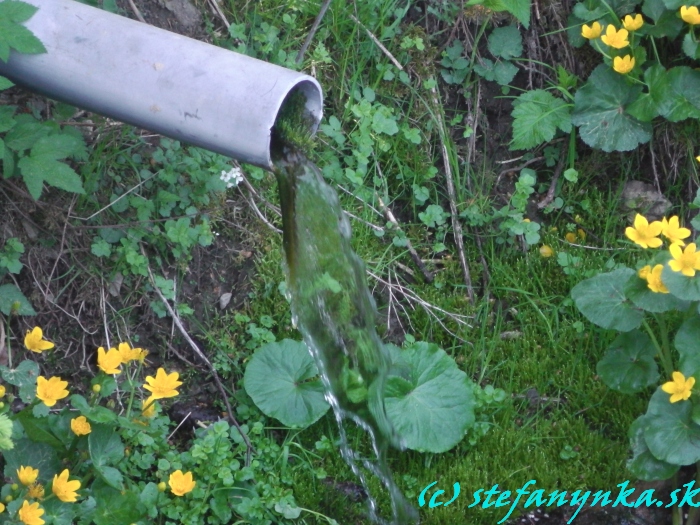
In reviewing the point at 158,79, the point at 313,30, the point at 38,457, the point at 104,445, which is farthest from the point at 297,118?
the point at 38,457

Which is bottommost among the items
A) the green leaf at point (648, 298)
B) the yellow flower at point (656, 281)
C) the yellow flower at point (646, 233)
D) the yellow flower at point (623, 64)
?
the green leaf at point (648, 298)

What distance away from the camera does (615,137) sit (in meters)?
3.14

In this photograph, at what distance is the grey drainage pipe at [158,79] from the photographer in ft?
6.47

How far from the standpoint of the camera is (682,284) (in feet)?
7.47

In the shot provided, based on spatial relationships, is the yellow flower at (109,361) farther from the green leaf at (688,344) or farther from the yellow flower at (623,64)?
the yellow flower at (623,64)

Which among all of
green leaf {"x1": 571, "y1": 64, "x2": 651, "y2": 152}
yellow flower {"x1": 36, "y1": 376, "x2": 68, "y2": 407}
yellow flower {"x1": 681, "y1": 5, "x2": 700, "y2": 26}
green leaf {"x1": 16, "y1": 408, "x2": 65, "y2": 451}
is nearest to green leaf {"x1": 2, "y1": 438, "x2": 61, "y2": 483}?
green leaf {"x1": 16, "y1": 408, "x2": 65, "y2": 451}

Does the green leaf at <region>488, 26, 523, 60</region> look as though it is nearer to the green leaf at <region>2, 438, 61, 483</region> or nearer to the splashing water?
the splashing water

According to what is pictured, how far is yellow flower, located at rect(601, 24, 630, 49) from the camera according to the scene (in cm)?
299

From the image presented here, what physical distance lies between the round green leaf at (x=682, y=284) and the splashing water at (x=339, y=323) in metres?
0.89

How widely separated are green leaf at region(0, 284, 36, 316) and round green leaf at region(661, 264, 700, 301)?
1746 mm

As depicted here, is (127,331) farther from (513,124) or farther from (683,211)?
(683,211)

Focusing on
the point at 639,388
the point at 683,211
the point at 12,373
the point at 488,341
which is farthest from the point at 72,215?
the point at 683,211

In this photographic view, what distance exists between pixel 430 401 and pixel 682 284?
837 millimetres

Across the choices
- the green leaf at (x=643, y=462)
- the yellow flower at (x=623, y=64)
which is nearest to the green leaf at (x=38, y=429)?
the green leaf at (x=643, y=462)
